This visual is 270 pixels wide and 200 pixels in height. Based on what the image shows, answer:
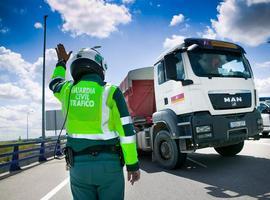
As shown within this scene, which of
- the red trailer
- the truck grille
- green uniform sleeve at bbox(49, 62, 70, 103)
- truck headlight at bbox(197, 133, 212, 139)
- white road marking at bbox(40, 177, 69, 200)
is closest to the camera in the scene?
green uniform sleeve at bbox(49, 62, 70, 103)

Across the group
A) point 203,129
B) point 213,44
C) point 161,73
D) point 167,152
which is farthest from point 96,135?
point 161,73

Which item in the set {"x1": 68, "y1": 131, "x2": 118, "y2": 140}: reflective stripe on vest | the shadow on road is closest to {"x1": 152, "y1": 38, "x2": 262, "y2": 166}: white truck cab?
the shadow on road

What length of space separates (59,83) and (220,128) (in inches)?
184

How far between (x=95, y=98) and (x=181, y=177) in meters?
4.86

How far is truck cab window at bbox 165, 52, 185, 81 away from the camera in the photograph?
6.94 meters

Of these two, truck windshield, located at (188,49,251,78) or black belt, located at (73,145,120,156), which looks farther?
truck windshield, located at (188,49,251,78)

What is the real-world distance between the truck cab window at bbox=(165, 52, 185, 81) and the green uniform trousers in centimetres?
460

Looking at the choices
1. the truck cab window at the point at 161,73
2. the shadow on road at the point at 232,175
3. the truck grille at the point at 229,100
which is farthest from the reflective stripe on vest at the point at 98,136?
the truck cab window at the point at 161,73

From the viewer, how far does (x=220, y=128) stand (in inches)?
267

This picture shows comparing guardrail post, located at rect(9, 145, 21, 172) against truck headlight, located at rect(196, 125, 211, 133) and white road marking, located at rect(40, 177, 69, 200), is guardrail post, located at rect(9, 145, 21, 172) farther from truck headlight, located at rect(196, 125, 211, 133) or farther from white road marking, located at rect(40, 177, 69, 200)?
truck headlight, located at rect(196, 125, 211, 133)

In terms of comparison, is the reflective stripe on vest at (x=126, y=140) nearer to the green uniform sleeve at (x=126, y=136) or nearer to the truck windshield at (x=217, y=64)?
the green uniform sleeve at (x=126, y=136)

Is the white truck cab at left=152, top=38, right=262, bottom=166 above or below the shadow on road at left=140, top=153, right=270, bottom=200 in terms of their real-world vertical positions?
above

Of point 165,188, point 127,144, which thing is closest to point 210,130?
point 165,188

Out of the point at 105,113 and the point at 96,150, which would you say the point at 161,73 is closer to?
the point at 105,113
